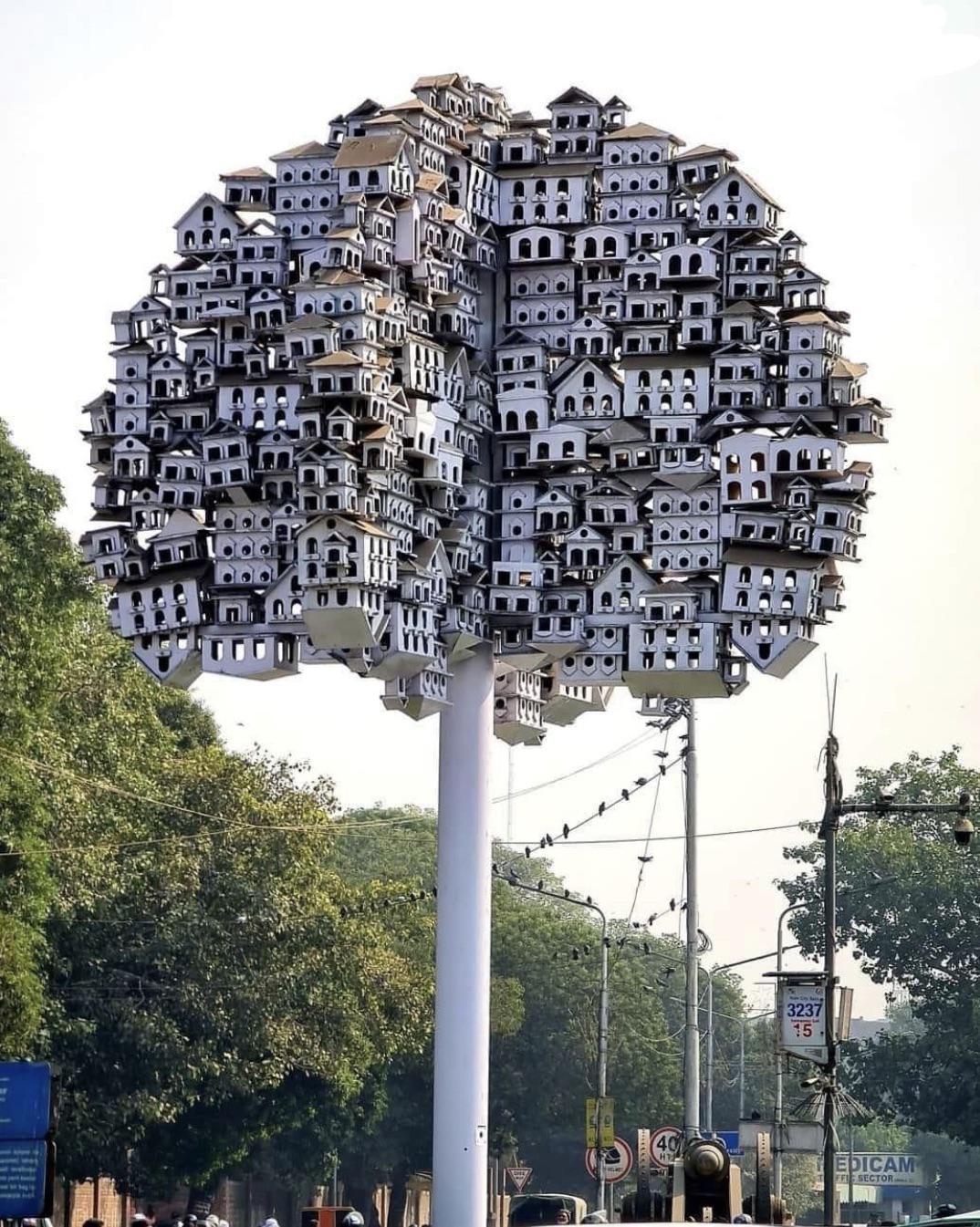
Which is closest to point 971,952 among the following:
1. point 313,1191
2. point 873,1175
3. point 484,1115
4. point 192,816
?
point 313,1191

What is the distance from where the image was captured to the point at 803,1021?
28094 mm

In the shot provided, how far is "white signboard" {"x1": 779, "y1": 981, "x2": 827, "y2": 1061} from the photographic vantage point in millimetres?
27891

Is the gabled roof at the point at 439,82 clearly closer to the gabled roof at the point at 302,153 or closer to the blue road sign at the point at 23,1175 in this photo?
the gabled roof at the point at 302,153

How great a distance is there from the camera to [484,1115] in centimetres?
2162

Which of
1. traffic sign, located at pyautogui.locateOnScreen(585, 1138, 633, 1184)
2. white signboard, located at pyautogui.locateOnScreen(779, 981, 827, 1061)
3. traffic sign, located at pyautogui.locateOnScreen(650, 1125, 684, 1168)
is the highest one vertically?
white signboard, located at pyautogui.locateOnScreen(779, 981, 827, 1061)

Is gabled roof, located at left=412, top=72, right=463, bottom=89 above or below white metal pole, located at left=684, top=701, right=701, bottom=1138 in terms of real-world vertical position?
above

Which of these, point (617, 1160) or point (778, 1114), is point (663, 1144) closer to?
point (617, 1160)

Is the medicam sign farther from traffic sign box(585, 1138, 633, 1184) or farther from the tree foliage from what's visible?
traffic sign box(585, 1138, 633, 1184)

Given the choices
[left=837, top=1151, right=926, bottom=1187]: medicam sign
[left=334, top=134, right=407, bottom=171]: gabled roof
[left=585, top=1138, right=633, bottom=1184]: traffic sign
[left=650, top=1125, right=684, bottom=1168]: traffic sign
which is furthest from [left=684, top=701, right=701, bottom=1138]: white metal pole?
[left=837, top=1151, right=926, bottom=1187]: medicam sign

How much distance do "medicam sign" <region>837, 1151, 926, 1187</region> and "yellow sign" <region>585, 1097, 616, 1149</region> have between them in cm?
7261

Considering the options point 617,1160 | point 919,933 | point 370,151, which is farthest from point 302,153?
point 919,933

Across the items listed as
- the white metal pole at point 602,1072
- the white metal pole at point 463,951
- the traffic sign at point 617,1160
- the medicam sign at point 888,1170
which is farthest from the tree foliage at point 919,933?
the medicam sign at point 888,1170

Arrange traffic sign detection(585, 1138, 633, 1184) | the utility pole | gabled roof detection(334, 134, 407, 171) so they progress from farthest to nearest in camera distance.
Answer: traffic sign detection(585, 1138, 633, 1184), the utility pole, gabled roof detection(334, 134, 407, 171)

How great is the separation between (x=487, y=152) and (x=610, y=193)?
1.32 metres
